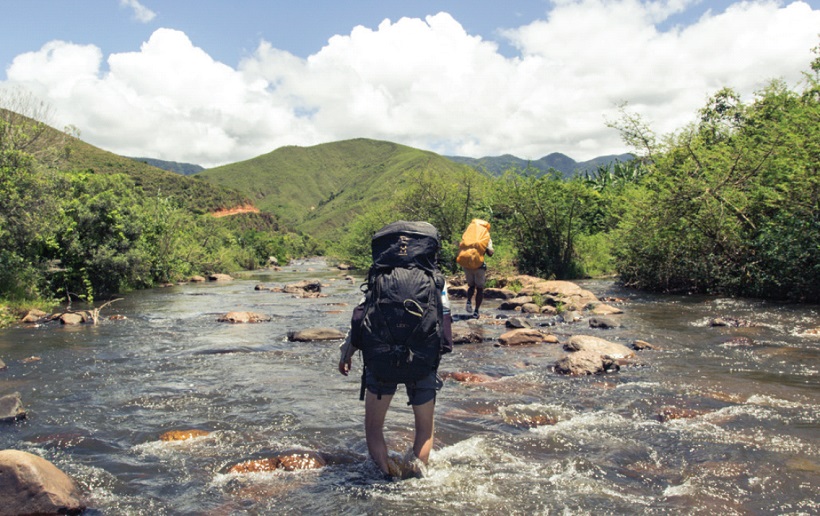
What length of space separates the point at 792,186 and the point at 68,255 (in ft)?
76.4

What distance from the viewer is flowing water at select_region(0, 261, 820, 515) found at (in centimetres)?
417

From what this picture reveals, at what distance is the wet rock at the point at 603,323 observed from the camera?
1242 centimetres

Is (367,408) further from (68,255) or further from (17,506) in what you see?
(68,255)

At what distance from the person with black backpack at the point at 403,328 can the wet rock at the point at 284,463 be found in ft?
2.38

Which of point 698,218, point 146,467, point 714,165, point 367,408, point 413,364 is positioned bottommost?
point 146,467

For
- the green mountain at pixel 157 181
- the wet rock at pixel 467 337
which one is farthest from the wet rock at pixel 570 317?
the green mountain at pixel 157 181

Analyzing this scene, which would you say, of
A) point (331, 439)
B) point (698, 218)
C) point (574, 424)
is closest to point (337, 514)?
point (331, 439)

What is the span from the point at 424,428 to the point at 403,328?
3.13 ft

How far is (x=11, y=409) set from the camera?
613 cm

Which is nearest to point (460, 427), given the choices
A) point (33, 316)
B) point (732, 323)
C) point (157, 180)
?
point (732, 323)

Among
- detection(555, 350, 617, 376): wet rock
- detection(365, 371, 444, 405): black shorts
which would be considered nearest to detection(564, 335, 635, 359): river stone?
detection(555, 350, 617, 376): wet rock

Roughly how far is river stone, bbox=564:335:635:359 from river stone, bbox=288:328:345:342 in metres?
4.77

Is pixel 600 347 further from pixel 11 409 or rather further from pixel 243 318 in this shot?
pixel 243 318

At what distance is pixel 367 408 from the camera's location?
441 centimetres
